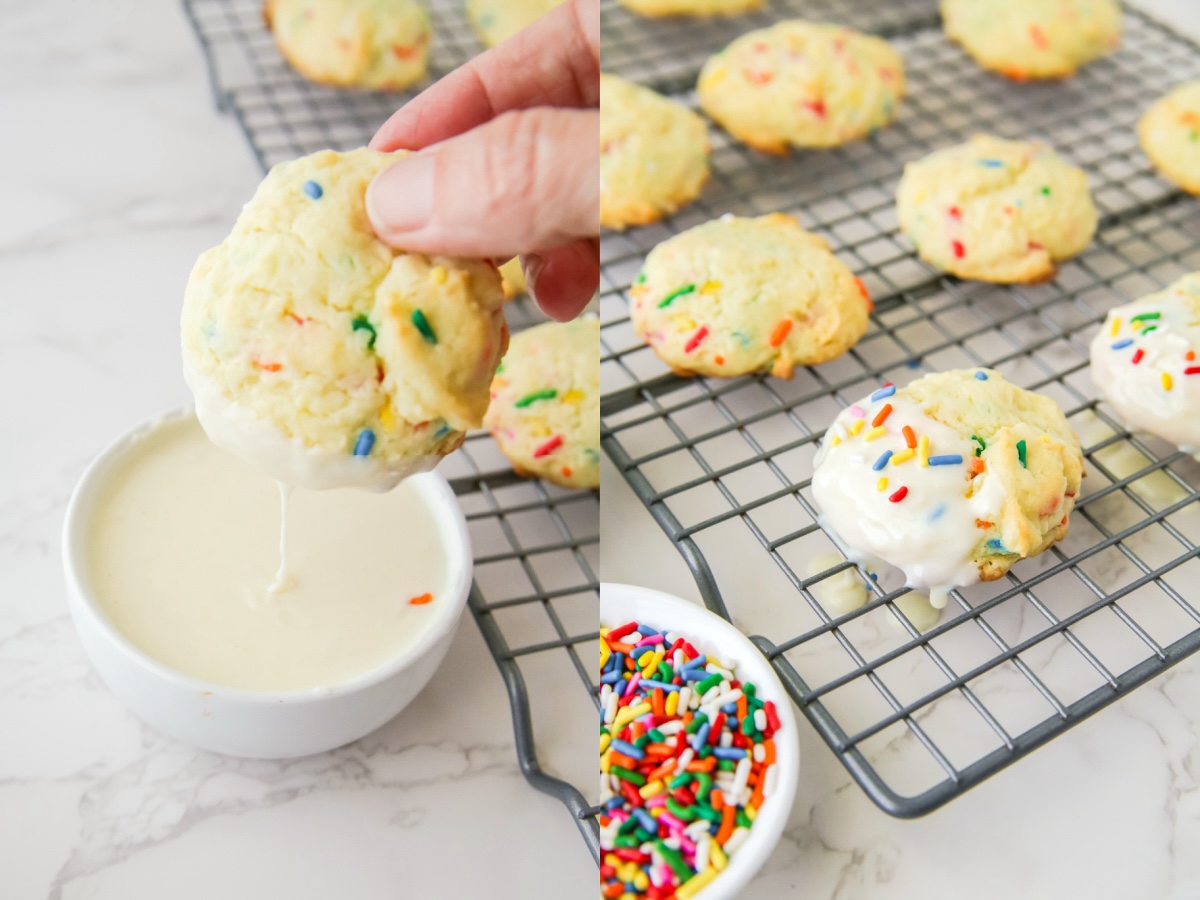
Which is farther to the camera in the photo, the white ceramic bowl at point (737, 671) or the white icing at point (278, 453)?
the white ceramic bowl at point (737, 671)

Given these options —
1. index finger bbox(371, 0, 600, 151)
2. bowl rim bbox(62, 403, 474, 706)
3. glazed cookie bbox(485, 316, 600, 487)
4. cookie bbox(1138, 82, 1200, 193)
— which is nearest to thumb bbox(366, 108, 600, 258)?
index finger bbox(371, 0, 600, 151)

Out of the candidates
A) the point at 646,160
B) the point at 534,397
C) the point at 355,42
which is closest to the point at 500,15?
the point at 355,42

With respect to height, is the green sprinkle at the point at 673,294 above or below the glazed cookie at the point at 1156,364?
above

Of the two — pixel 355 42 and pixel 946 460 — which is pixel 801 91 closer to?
pixel 355 42

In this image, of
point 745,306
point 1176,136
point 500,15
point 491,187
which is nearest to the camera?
point 491,187

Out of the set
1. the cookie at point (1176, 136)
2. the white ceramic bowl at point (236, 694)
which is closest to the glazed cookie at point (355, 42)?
the white ceramic bowl at point (236, 694)

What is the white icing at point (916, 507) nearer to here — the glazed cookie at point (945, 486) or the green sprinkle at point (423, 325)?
A: the glazed cookie at point (945, 486)

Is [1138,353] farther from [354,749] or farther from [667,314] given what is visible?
[354,749]
